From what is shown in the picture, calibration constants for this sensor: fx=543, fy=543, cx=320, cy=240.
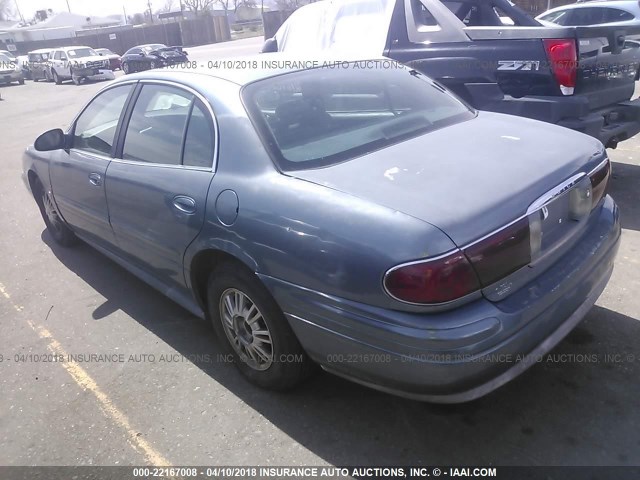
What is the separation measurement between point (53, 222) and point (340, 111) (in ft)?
11.1

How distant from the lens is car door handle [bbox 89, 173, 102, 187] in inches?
144

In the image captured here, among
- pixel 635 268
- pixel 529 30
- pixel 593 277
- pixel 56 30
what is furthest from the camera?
pixel 56 30

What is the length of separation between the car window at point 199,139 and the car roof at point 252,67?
24cm

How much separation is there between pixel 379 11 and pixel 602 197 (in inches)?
152

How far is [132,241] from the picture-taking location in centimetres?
349

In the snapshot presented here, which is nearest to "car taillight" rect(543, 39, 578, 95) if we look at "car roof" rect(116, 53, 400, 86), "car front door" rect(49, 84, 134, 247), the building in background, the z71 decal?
the z71 decal

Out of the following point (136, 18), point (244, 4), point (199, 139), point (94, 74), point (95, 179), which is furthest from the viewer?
point (136, 18)

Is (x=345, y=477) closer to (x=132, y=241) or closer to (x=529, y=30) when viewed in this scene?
(x=132, y=241)

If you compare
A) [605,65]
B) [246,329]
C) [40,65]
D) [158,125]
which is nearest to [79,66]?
[40,65]

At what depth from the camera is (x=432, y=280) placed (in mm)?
2000

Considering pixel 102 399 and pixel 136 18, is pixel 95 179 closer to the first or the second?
pixel 102 399

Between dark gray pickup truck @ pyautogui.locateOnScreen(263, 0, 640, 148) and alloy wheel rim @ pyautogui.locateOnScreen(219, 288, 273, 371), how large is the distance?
7.60ft

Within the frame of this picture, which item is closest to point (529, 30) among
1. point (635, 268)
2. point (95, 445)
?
point (635, 268)

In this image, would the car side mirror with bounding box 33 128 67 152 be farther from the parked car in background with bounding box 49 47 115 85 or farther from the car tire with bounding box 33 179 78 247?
the parked car in background with bounding box 49 47 115 85
